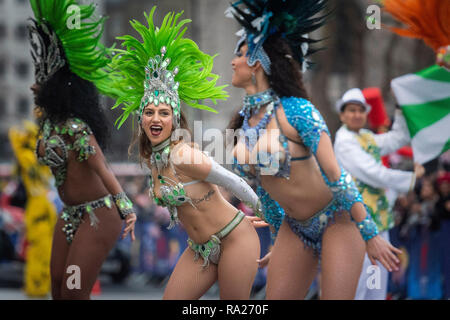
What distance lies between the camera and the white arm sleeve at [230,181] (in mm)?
4422

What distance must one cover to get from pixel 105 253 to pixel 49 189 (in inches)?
186

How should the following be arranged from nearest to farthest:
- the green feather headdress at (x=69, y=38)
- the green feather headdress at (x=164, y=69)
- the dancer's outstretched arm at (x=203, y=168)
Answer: the dancer's outstretched arm at (x=203, y=168) → the green feather headdress at (x=164, y=69) → the green feather headdress at (x=69, y=38)

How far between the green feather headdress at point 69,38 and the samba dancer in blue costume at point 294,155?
5.30 ft

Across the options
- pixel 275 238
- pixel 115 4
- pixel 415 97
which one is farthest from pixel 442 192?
pixel 115 4

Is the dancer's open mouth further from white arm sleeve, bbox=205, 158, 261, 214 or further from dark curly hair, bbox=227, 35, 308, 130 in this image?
dark curly hair, bbox=227, 35, 308, 130

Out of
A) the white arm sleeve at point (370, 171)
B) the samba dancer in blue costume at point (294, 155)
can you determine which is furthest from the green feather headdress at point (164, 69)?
the white arm sleeve at point (370, 171)

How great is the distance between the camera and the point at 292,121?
164 inches

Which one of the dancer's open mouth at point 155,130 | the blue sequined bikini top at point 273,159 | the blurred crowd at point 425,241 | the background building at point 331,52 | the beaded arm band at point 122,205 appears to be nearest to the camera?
the blue sequined bikini top at point 273,159

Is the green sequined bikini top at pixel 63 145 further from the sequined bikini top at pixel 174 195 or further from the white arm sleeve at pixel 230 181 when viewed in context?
the white arm sleeve at pixel 230 181

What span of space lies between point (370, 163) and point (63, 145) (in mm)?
2867

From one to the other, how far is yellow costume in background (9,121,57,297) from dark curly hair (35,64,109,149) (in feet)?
13.3

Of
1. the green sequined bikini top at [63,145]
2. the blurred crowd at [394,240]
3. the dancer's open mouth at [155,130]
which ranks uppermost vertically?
the dancer's open mouth at [155,130]

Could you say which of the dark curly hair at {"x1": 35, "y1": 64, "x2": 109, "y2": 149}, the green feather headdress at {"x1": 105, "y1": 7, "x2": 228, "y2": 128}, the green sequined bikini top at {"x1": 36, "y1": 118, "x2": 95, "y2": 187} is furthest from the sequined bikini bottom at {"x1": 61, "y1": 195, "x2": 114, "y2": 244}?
the green feather headdress at {"x1": 105, "y1": 7, "x2": 228, "y2": 128}

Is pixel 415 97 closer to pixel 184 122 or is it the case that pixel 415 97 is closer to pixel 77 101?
pixel 184 122
